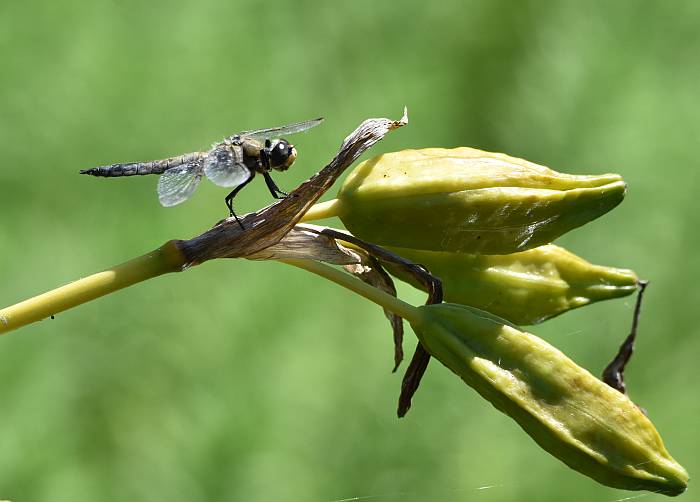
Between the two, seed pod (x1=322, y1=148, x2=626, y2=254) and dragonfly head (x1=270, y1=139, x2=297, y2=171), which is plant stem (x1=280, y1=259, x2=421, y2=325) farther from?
dragonfly head (x1=270, y1=139, x2=297, y2=171)

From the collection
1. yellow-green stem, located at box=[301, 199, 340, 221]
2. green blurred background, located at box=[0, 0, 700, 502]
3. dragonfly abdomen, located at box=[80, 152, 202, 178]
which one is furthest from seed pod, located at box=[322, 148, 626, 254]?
green blurred background, located at box=[0, 0, 700, 502]

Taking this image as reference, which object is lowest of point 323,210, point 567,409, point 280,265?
point 280,265

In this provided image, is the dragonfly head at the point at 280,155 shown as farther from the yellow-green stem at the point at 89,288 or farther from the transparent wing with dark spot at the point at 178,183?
the yellow-green stem at the point at 89,288

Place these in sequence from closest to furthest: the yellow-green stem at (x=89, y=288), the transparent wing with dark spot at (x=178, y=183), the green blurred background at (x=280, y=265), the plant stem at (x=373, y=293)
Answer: the yellow-green stem at (x=89, y=288), the plant stem at (x=373, y=293), the transparent wing with dark spot at (x=178, y=183), the green blurred background at (x=280, y=265)

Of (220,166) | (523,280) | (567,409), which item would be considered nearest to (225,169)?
(220,166)

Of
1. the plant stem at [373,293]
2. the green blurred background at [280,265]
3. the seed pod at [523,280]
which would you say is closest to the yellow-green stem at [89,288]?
the plant stem at [373,293]

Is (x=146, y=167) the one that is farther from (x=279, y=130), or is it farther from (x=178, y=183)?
(x=279, y=130)
